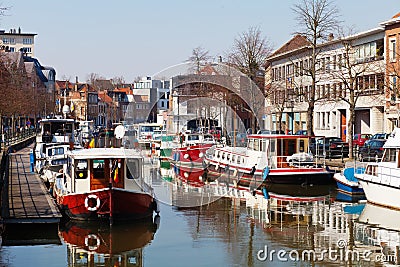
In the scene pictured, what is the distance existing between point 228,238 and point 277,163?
15530mm

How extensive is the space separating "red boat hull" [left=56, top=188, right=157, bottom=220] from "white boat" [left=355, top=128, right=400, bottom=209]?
939 centimetres

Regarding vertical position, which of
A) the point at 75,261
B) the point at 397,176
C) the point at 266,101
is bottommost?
the point at 75,261

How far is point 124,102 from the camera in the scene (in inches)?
6909

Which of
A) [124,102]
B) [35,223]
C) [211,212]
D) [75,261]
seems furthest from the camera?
[124,102]

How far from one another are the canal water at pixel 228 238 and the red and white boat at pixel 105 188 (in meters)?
0.46

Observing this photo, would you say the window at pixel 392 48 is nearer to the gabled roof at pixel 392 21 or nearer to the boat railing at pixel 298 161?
the gabled roof at pixel 392 21

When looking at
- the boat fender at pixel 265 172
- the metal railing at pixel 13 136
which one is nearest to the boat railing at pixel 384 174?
the boat fender at pixel 265 172

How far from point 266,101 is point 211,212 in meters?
39.0

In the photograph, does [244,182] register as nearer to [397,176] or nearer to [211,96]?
[397,176]

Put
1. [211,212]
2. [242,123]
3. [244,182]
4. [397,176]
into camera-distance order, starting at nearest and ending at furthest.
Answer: [397,176] → [211,212] → [244,182] → [242,123]

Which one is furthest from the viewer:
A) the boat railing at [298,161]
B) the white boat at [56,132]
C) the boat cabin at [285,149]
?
the white boat at [56,132]

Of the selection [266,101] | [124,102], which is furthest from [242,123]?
[124,102]

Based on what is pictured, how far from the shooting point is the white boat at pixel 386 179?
28062mm

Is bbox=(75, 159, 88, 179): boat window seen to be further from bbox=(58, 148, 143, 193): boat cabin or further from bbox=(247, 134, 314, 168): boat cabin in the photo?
bbox=(247, 134, 314, 168): boat cabin
